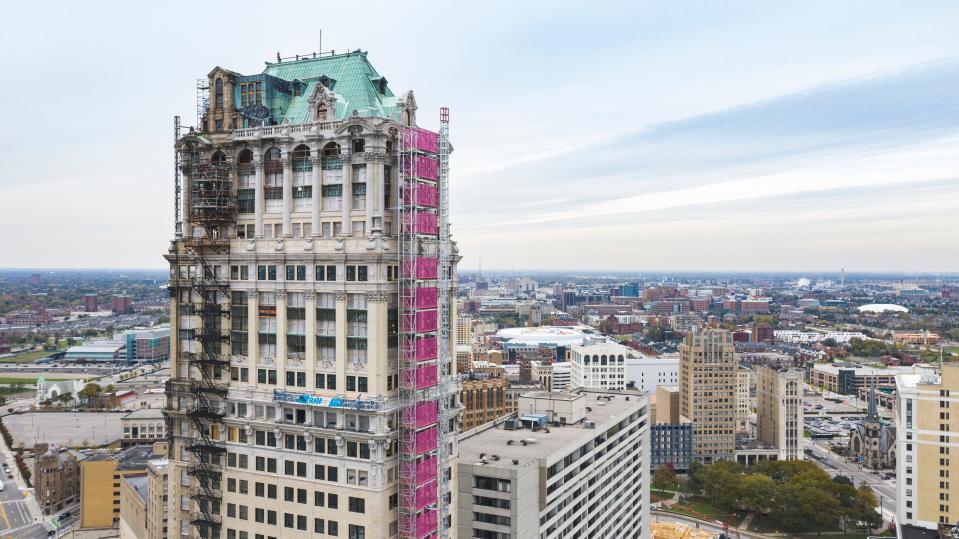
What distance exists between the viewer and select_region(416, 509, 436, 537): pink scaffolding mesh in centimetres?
6625

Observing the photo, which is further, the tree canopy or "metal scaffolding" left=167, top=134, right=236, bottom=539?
the tree canopy

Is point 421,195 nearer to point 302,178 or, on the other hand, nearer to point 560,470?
point 302,178

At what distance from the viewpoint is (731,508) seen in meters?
192

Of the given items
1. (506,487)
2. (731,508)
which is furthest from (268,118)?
(731,508)

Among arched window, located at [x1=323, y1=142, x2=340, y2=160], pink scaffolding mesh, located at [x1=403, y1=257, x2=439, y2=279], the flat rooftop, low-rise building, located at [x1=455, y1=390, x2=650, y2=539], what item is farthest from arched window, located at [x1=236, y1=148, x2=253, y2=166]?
the flat rooftop

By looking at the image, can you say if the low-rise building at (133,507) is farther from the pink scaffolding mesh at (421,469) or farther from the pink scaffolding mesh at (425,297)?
the pink scaffolding mesh at (425,297)

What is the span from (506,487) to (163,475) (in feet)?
239

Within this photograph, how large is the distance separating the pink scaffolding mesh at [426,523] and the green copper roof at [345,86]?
36020mm

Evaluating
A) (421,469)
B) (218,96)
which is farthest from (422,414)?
(218,96)

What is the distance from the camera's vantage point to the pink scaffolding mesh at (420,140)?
2596 inches

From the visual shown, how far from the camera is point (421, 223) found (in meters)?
66.8

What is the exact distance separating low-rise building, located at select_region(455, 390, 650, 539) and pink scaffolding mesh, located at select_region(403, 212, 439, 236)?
27.2 m

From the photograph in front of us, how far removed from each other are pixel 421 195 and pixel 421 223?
2503mm

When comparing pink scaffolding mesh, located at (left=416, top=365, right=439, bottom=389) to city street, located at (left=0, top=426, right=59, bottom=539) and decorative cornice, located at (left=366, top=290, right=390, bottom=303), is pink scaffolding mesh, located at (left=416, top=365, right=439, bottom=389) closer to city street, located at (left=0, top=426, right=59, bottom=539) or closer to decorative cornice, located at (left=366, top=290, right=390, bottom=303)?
decorative cornice, located at (left=366, top=290, right=390, bottom=303)
